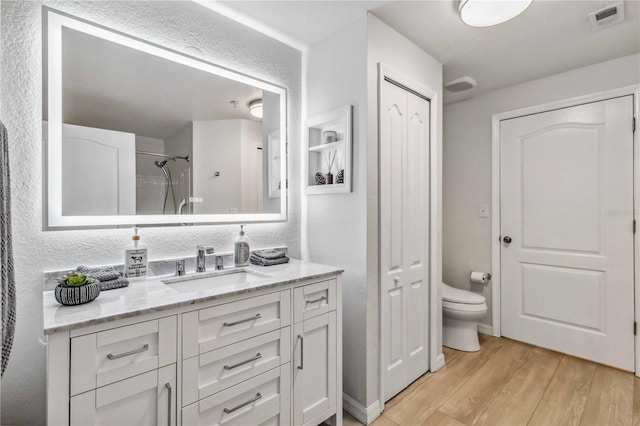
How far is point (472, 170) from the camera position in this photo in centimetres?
311

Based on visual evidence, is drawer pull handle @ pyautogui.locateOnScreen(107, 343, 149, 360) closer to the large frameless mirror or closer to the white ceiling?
the large frameless mirror

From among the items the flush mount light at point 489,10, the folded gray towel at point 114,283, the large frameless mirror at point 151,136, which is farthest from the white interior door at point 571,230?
the folded gray towel at point 114,283

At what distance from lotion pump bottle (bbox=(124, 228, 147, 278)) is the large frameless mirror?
0.13 meters

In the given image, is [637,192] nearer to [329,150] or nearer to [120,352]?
[329,150]

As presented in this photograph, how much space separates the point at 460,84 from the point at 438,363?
91.6 inches

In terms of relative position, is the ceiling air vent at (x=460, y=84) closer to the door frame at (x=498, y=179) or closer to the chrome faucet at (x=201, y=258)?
the door frame at (x=498, y=179)

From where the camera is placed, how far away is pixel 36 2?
1295mm

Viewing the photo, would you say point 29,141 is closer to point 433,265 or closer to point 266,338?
point 266,338

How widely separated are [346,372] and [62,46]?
2237mm

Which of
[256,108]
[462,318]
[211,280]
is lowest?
[462,318]

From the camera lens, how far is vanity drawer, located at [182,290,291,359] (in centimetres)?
115

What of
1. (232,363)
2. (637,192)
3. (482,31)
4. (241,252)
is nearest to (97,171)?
(241,252)

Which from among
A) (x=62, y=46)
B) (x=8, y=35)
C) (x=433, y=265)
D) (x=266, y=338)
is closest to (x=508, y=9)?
(x=433, y=265)

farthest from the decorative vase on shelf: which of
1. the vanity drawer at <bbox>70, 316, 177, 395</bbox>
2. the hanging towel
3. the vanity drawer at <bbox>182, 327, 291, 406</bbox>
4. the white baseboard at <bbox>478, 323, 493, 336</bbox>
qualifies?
the white baseboard at <bbox>478, 323, 493, 336</bbox>
